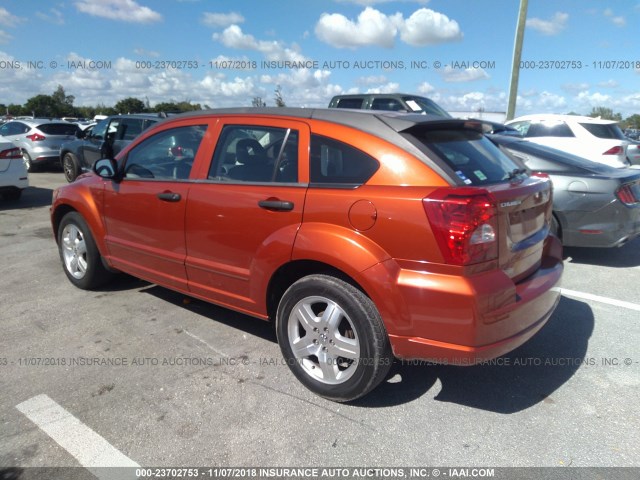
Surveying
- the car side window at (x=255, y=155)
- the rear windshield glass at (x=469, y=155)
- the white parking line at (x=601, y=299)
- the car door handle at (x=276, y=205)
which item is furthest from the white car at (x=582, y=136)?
the car door handle at (x=276, y=205)

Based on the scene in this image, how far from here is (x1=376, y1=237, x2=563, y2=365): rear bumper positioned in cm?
245

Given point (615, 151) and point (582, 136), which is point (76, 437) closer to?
point (615, 151)

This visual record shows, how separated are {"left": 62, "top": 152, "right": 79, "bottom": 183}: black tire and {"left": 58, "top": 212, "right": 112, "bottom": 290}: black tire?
7983 mm

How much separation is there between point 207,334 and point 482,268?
2280 millimetres

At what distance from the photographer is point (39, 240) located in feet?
22.4

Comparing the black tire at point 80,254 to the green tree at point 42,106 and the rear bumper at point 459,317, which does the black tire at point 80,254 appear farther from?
the green tree at point 42,106

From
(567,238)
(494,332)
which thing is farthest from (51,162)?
(494,332)

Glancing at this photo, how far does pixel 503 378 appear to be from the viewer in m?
3.25

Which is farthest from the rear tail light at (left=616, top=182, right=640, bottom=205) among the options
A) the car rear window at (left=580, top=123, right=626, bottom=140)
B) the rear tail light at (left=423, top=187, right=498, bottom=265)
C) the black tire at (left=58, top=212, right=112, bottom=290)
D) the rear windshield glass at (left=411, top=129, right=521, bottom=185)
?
the car rear window at (left=580, top=123, right=626, bottom=140)

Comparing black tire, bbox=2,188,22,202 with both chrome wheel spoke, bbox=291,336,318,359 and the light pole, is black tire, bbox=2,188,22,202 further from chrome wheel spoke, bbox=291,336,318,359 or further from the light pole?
the light pole

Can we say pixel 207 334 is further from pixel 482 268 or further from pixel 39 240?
pixel 39 240

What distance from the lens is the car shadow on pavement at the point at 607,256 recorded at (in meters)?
5.81

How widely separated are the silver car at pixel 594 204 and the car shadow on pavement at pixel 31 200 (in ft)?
29.0

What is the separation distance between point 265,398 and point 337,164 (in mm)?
1494
